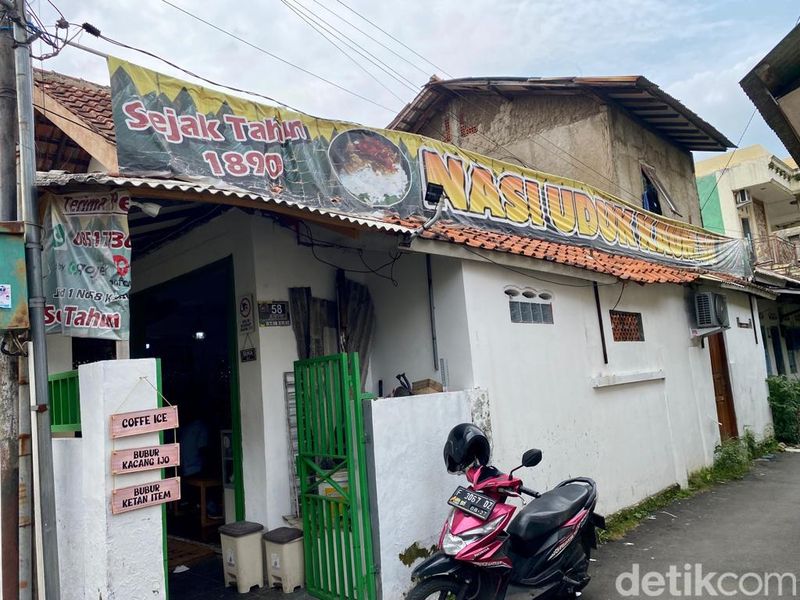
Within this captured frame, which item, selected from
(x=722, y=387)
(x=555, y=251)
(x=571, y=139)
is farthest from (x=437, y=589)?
(x=571, y=139)

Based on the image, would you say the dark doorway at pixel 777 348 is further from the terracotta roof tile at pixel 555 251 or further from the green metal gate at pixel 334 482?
the green metal gate at pixel 334 482

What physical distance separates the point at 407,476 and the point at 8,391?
296 centimetres

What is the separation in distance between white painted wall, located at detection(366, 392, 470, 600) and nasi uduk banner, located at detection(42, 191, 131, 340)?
6.83 feet

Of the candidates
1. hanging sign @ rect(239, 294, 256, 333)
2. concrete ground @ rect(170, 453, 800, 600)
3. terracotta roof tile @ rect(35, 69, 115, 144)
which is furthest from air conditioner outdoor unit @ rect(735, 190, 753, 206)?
terracotta roof tile @ rect(35, 69, 115, 144)

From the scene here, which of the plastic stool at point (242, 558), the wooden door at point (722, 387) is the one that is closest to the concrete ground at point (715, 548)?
the wooden door at point (722, 387)

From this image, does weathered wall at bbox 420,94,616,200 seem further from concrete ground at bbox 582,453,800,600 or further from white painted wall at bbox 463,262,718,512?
concrete ground at bbox 582,453,800,600

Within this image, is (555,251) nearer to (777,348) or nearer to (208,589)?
(208,589)

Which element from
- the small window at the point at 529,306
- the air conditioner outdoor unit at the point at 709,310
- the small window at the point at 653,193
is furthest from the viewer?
the small window at the point at 653,193

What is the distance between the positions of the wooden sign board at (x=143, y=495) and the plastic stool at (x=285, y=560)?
1.54 m

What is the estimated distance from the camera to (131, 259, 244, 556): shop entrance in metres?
6.24

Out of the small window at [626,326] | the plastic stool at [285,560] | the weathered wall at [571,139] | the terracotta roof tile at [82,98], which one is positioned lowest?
the plastic stool at [285,560]

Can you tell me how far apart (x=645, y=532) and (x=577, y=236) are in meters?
4.40

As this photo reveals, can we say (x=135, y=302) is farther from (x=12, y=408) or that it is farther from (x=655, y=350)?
(x=655, y=350)

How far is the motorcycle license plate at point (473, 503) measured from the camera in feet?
13.4
